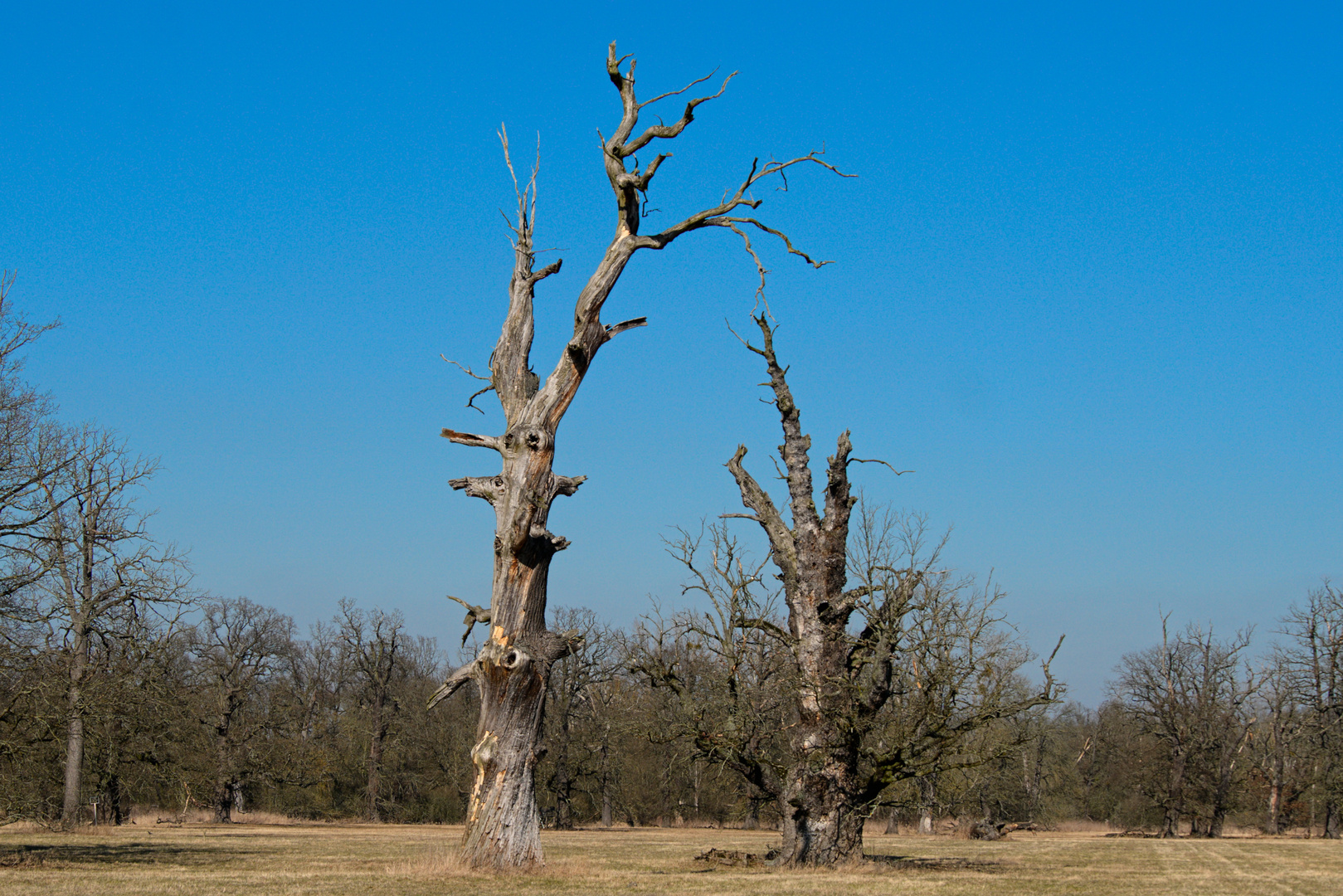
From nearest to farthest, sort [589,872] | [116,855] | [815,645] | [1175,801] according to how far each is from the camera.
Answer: [589,872] < [815,645] < [116,855] < [1175,801]

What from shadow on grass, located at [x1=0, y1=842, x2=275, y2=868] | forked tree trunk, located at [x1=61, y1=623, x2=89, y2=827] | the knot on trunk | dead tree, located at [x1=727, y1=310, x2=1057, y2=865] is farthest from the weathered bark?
forked tree trunk, located at [x1=61, y1=623, x2=89, y2=827]

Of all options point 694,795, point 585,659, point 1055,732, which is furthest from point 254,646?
point 1055,732

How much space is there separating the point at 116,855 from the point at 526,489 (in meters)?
11.2

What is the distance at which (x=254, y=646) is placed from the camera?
47188mm

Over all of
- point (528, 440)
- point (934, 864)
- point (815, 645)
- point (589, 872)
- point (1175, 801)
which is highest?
point (528, 440)

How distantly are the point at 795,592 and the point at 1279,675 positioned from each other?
130 ft

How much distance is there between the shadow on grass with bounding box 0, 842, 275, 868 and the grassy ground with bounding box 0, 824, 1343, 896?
0.12 feet

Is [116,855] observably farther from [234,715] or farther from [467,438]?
[234,715]

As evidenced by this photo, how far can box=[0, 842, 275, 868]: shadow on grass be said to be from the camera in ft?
53.7

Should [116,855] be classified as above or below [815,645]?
below

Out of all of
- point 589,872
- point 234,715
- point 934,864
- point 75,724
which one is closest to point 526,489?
point 589,872

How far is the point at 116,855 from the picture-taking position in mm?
18625

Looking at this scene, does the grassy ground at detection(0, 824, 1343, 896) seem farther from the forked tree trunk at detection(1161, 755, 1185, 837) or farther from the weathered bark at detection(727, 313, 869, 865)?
the forked tree trunk at detection(1161, 755, 1185, 837)

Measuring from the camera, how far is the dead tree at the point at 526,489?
1390cm
